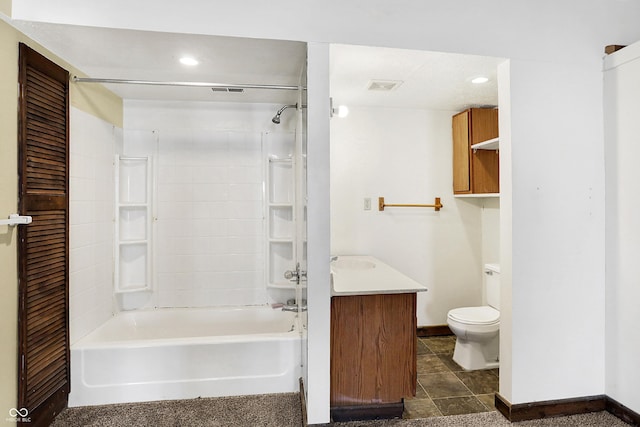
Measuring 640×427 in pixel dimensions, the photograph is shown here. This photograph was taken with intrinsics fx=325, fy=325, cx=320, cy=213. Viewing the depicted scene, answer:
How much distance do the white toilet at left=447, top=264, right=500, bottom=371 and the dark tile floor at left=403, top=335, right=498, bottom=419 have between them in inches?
2.5

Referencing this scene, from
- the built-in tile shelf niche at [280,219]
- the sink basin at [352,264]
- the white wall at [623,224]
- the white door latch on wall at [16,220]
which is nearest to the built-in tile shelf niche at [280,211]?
the built-in tile shelf niche at [280,219]

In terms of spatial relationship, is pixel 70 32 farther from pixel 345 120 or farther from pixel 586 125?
pixel 586 125

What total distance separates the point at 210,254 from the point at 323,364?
60.2 inches

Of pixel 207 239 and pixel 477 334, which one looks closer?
pixel 477 334

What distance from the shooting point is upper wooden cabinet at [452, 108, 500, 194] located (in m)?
2.88

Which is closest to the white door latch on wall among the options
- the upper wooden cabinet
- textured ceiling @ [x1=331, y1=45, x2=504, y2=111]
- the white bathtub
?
the white bathtub

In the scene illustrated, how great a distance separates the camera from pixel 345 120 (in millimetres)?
3010

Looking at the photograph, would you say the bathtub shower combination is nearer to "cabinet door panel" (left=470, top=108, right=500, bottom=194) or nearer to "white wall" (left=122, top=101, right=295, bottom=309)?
"white wall" (left=122, top=101, right=295, bottom=309)

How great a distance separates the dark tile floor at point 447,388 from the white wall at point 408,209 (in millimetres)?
558

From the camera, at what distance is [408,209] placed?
3.12m

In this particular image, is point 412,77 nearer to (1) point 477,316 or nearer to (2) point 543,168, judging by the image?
(2) point 543,168

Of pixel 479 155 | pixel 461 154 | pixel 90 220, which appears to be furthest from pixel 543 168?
pixel 90 220

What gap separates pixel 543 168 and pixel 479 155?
1.04 meters

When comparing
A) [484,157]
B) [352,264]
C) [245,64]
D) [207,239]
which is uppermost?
[245,64]
